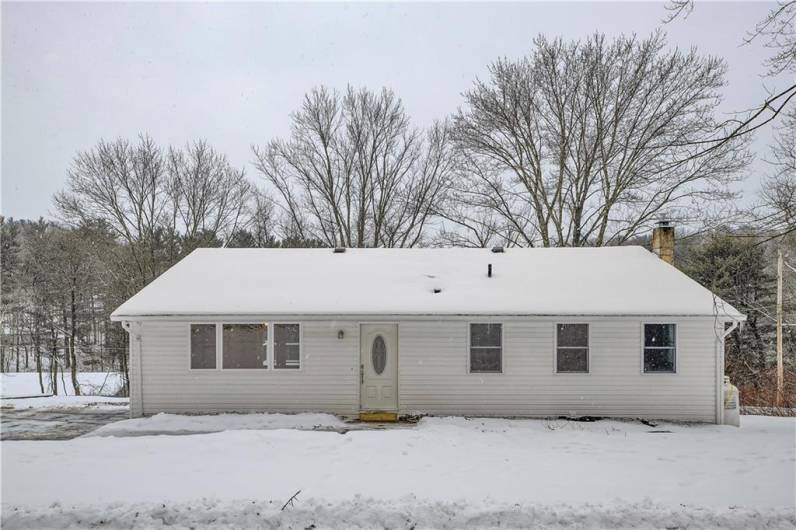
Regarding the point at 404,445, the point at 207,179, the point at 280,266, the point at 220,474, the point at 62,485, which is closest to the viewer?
the point at 62,485

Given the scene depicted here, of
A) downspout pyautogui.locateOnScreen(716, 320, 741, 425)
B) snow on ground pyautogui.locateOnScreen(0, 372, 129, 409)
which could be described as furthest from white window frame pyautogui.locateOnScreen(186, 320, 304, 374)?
downspout pyautogui.locateOnScreen(716, 320, 741, 425)

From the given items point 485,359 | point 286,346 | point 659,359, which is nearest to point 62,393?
point 286,346

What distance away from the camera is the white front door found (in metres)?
10.9

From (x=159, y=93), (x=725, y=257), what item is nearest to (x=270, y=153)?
(x=725, y=257)

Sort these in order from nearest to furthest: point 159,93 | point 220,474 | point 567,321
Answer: point 220,474 → point 567,321 → point 159,93

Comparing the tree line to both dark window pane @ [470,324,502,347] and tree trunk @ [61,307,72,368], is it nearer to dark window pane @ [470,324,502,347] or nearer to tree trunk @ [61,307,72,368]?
tree trunk @ [61,307,72,368]

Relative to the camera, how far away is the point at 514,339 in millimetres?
10781

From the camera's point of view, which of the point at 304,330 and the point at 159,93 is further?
the point at 159,93

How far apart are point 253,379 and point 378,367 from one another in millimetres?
2987

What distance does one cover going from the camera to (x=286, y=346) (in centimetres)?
1103

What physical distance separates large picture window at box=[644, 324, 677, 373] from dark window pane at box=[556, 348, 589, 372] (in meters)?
1.38

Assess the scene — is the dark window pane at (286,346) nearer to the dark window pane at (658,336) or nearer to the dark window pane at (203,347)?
the dark window pane at (203,347)

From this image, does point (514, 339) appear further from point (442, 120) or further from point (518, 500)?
point (442, 120)

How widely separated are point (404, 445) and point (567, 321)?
4791mm
